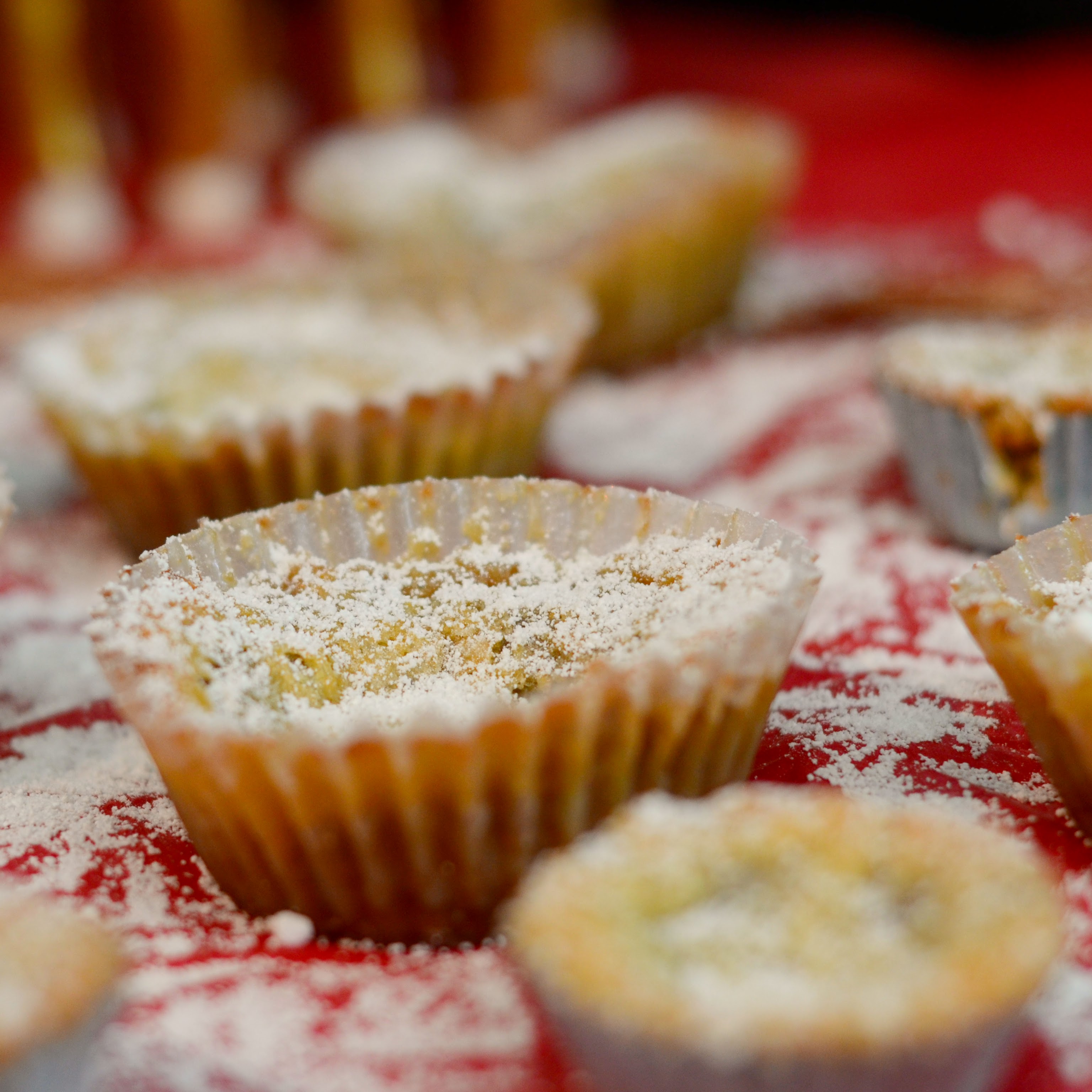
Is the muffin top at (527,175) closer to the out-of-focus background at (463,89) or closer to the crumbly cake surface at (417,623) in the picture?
the out-of-focus background at (463,89)

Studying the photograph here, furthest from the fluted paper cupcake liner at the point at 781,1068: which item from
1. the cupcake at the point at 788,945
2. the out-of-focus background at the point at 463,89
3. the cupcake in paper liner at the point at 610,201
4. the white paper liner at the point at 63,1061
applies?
the out-of-focus background at the point at 463,89

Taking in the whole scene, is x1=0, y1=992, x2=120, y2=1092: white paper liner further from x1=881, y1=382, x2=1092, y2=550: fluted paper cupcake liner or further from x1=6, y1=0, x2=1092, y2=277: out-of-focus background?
x1=6, y1=0, x2=1092, y2=277: out-of-focus background

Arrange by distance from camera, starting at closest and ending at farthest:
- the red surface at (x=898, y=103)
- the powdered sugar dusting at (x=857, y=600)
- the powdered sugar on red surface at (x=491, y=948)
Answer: the powdered sugar on red surface at (x=491, y=948), the powdered sugar dusting at (x=857, y=600), the red surface at (x=898, y=103)

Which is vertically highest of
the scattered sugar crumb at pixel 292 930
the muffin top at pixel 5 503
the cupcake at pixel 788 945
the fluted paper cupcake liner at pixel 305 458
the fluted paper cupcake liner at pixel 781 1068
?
the muffin top at pixel 5 503

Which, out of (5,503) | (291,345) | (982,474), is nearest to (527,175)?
(291,345)

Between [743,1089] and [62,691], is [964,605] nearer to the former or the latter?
[743,1089]

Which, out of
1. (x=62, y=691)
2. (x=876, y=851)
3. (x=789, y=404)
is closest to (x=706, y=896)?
(x=876, y=851)
